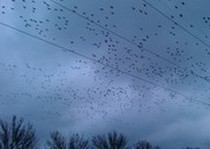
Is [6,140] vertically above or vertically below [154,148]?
below

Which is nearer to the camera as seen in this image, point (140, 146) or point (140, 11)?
point (140, 11)

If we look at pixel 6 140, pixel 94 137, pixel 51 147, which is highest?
pixel 94 137

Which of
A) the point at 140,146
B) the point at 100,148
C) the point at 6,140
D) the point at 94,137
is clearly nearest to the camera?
the point at 6,140

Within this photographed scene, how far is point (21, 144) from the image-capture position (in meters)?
25.2

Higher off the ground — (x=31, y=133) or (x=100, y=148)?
(x=100, y=148)

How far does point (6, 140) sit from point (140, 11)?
1951cm

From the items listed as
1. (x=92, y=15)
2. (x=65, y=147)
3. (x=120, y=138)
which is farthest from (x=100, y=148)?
(x=92, y=15)

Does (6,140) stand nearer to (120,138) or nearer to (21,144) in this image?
(21,144)

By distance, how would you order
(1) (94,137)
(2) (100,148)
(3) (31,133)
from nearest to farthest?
(3) (31,133), (2) (100,148), (1) (94,137)

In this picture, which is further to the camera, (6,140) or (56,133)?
(56,133)

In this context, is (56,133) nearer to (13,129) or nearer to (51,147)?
(51,147)

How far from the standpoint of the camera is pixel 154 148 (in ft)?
187

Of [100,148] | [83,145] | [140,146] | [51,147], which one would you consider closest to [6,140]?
[51,147]

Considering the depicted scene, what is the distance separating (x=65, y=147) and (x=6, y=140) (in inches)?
590
